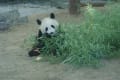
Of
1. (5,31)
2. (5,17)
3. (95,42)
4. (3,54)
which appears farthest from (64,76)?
(5,17)

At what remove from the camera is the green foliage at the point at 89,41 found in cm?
574

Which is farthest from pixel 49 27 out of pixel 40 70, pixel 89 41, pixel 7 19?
pixel 7 19

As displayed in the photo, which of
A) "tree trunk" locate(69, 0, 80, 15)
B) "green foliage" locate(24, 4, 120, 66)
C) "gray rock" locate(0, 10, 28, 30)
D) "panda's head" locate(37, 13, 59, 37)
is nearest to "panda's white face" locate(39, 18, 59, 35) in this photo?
"panda's head" locate(37, 13, 59, 37)

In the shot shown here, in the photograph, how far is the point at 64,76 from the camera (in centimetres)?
523

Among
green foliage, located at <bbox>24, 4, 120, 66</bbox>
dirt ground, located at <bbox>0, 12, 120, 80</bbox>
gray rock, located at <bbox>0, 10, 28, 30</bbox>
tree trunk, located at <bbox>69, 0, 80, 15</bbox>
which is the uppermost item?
tree trunk, located at <bbox>69, 0, 80, 15</bbox>

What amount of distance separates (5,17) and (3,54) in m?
2.76

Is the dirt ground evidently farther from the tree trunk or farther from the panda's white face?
the tree trunk

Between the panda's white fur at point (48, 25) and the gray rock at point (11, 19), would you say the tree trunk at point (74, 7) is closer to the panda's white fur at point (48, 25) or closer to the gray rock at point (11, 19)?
the gray rock at point (11, 19)

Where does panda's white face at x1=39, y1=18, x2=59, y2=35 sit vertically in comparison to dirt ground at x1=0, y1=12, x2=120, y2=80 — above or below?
above

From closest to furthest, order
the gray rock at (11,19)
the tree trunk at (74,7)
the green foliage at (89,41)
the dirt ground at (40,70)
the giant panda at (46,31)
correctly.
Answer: the dirt ground at (40,70), the green foliage at (89,41), the giant panda at (46,31), the gray rock at (11,19), the tree trunk at (74,7)

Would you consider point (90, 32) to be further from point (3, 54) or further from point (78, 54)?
point (3, 54)

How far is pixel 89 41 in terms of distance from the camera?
5938mm

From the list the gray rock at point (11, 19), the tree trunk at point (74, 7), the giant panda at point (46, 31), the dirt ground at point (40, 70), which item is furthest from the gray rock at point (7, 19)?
the giant panda at point (46, 31)

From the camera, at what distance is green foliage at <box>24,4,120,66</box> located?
5.74 meters
